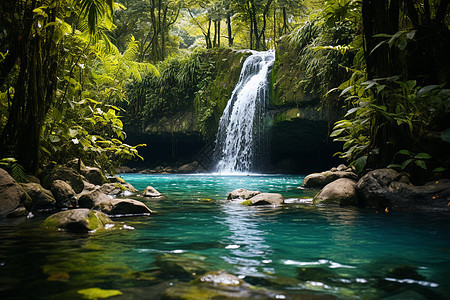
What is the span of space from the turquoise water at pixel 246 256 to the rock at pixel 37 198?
593 mm

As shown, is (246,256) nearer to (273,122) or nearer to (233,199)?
(233,199)

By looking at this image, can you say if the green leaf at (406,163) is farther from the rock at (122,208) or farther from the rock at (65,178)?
the rock at (65,178)

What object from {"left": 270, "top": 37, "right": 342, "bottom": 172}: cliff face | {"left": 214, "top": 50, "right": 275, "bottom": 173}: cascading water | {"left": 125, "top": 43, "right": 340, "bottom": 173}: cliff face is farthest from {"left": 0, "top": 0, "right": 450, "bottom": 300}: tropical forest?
{"left": 214, "top": 50, "right": 275, "bottom": 173}: cascading water

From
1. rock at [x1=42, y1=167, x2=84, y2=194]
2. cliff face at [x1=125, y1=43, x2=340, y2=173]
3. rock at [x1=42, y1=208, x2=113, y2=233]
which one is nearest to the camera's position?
rock at [x1=42, y1=208, x2=113, y2=233]

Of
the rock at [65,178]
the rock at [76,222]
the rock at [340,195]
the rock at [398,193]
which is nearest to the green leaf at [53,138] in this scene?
the rock at [65,178]

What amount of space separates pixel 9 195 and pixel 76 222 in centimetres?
135

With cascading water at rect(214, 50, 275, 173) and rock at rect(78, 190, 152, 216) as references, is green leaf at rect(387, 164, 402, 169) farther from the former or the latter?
cascading water at rect(214, 50, 275, 173)

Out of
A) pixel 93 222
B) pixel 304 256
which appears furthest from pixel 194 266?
pixel 93 222

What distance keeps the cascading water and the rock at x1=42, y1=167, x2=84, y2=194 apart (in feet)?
31.6

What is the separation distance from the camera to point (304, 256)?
2580 mm

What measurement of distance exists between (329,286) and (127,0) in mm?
25280

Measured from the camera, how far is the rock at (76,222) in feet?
11.2

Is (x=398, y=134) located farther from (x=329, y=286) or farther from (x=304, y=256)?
(x=329, y=286)

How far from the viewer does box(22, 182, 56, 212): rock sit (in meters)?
4.66
